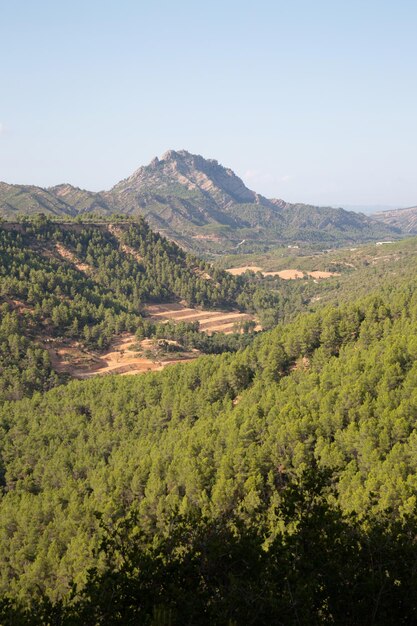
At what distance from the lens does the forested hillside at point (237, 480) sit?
67.4ft

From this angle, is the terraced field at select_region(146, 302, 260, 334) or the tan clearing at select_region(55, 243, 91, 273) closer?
the terraced field at select_region(146, 302, 260, 334)

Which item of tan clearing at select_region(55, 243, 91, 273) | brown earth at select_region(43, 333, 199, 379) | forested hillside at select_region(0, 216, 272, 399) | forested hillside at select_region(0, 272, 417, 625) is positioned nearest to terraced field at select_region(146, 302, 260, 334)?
forested hillside at select_region(0, 216, 272, 399)

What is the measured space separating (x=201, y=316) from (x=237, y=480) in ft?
450

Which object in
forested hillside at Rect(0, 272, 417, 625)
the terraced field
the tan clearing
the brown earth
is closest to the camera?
forested hillside at Rect(0, 272, 417, 625)

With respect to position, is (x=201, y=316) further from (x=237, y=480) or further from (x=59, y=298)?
(x=237, y=480)

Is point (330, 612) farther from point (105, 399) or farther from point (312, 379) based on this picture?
point (105, 399)

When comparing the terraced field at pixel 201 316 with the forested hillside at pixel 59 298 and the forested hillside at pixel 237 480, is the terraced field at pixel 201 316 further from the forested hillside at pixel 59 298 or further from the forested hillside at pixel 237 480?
the forested hillside at pixel 237 480

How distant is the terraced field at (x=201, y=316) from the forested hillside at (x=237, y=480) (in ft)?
261

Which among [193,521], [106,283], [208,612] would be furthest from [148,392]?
[106,283]

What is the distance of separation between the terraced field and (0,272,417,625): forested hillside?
79.6 metres

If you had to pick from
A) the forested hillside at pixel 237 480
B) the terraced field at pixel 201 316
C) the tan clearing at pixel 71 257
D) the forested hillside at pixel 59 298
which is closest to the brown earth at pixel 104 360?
the forested hillside at pixel 59 298

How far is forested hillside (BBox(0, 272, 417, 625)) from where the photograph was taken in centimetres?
2055

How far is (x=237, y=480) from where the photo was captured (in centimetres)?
4803

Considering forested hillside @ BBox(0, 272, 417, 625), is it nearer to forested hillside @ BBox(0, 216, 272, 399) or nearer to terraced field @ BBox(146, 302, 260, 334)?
forested hillside @ BBox(0, 216, 272, 399)
